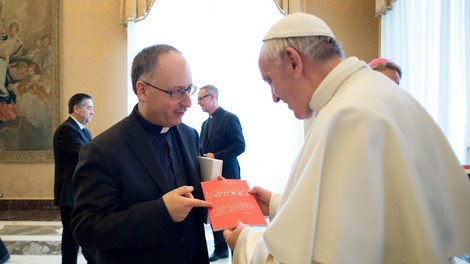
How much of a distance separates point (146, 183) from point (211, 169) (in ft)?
1.15

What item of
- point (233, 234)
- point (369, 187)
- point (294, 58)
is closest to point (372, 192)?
point (369, 187)

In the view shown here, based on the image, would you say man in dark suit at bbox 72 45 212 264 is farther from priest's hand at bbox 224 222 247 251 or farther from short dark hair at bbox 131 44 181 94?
priest's hand at bbox 224 222 247 251

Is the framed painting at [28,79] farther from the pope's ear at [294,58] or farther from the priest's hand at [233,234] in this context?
the pope's ear at [294,58]

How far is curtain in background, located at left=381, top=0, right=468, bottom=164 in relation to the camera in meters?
3.61

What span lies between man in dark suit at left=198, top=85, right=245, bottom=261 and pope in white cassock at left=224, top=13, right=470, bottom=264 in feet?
10.1

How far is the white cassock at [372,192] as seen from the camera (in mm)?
1107

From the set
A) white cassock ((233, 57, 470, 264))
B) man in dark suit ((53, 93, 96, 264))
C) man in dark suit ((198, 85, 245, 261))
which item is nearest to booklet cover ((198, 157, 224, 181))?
white cassock ((233, 57, 470, 264))

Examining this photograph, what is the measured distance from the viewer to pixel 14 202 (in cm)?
677

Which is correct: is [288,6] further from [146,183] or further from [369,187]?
[369,187]

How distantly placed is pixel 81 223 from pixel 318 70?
1123 mm

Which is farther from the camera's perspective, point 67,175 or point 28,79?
point 28,79

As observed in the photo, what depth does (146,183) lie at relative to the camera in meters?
1.59

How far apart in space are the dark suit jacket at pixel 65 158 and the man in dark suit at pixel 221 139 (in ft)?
4.56

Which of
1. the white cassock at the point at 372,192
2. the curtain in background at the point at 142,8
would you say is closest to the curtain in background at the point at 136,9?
the curtain in background at the point at 142,8
